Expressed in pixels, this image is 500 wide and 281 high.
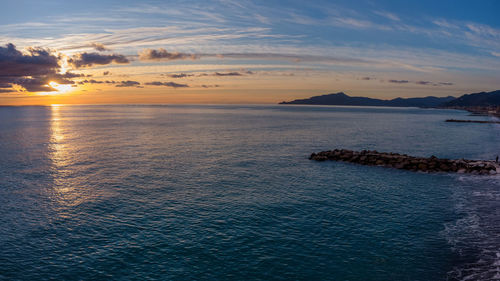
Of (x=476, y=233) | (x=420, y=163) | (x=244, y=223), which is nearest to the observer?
(x=476, y=233)

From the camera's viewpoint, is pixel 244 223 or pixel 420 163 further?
pixel 420 163

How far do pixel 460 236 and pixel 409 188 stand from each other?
14149 mm


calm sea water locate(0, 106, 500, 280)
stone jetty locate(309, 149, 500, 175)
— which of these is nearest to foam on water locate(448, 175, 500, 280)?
calm sea water locate(0, 106, 500, 280)

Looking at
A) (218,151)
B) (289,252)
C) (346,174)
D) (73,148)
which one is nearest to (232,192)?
(289,252)

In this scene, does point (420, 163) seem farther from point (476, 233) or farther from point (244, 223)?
point (244, 223)

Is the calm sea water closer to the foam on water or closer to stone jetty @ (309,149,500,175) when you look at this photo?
the foam on water

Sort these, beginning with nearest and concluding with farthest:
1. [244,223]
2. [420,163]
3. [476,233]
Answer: [476,233] < [244,223] < [420,163]

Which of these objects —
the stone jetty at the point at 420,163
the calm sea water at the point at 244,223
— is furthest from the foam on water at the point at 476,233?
the stone jetty at the point at 420,163

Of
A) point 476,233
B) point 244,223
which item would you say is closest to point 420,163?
point 476,233

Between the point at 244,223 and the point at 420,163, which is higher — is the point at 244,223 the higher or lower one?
the lower one

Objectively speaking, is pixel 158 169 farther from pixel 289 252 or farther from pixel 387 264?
pixel 387 264

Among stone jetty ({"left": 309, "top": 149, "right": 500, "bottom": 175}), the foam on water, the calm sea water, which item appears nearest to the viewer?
the foam on water

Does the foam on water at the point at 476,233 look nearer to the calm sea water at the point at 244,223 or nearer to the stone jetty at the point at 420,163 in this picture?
the calm sea water at the point at 244,223

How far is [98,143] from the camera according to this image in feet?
256
